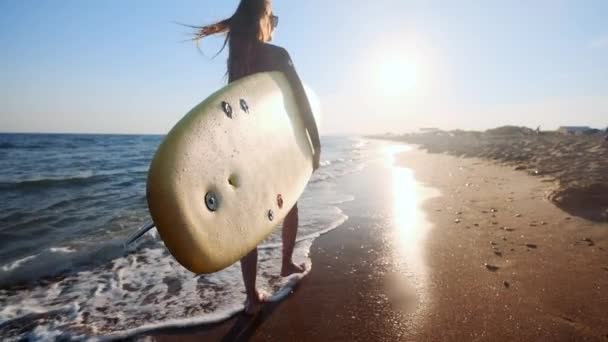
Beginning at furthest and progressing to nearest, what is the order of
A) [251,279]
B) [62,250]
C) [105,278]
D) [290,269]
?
[62,250] → [105,278] → [290,269] → [251,279]

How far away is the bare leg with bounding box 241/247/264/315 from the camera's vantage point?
226 cm

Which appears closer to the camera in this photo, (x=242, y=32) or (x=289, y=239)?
(x=242, y=32)

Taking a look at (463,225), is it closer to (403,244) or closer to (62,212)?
(403,244)

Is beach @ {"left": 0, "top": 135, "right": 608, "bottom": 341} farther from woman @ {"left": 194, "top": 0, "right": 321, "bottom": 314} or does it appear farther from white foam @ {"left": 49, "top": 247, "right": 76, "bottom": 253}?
woman @ {"left": 194, "top": 0, "right": 321, "bottom": 314}

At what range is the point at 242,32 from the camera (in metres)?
2.30

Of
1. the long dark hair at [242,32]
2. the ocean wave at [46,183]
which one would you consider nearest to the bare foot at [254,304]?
the long dark hair at [242,32]

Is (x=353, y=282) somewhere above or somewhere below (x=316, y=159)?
below

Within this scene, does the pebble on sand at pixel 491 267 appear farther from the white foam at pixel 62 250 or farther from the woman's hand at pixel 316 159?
the white foam at pixel 62 250

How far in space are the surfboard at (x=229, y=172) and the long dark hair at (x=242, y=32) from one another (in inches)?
6.6

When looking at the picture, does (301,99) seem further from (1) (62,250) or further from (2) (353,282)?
(1) (62,250)

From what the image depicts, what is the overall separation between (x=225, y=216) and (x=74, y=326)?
150 centimetres

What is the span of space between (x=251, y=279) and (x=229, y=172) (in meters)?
0.85

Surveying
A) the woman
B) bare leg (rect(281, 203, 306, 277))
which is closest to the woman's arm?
the woman

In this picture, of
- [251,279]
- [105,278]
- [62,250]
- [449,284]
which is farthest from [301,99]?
[62,250]
